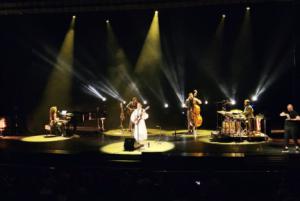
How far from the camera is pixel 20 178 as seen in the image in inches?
275

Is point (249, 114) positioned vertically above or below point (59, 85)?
below

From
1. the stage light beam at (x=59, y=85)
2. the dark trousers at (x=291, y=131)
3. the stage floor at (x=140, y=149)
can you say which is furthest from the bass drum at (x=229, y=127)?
the stage light beam at (x=59, y=85)

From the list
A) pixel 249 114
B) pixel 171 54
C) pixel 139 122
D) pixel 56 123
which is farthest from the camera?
pixel 171 54

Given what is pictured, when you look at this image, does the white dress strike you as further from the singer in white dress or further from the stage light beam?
the stage light beam

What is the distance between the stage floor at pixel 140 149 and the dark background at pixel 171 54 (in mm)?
2479

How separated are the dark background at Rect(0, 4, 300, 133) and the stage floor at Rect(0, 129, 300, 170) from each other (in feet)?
8.13

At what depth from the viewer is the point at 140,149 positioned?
9.48 metres

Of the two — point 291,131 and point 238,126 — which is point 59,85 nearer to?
point 238,126

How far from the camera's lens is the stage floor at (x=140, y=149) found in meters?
8.11

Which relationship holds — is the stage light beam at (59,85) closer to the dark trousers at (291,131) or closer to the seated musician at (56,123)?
the seated musician at (56,123)

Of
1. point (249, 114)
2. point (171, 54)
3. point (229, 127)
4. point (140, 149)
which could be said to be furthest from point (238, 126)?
point (171, 54)

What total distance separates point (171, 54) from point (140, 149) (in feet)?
21.3

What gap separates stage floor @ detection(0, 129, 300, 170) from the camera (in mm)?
8111

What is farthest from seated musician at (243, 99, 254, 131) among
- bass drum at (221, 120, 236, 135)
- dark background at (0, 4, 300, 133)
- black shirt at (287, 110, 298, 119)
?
dark background at (0, 4, 300, 133)
